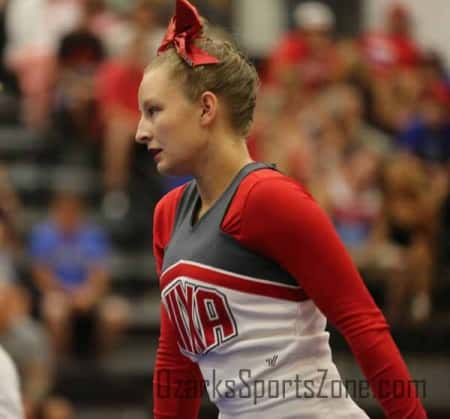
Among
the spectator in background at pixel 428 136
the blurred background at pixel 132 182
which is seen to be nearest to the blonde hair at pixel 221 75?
the blurred background at pixel 132 182

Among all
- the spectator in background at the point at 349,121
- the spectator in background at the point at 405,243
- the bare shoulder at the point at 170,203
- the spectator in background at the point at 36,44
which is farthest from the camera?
the spectator in background at the point at 36,44

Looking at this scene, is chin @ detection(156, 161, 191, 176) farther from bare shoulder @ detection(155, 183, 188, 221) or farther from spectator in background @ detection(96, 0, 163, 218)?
spectator in background @ detection(96, 0, 163, 218)

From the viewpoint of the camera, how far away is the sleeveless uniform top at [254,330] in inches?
105

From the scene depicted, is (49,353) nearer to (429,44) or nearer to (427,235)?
(427,235)

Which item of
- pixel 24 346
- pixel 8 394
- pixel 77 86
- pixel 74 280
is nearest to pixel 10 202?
pixel 74 280

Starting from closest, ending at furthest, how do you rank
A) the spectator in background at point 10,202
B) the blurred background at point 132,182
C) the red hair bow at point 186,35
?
the red hair bow at point 186,35 < the blurred background at point 132,182 < the spectator in background at point 10,202

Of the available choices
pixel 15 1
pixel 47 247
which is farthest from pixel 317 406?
pixel 15 1

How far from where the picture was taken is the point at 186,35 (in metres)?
2.73

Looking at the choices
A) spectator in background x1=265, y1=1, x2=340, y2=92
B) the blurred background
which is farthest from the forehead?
spectator in background x1=265, y1=1, x2=340, y2=92

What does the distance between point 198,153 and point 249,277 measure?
0.30 metres

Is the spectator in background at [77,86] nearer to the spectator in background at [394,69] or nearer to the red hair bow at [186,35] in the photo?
the spectator in background at [394,69]

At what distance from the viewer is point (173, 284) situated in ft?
9.06

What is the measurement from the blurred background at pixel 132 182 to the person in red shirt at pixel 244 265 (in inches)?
118

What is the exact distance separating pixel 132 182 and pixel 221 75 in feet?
17.3
